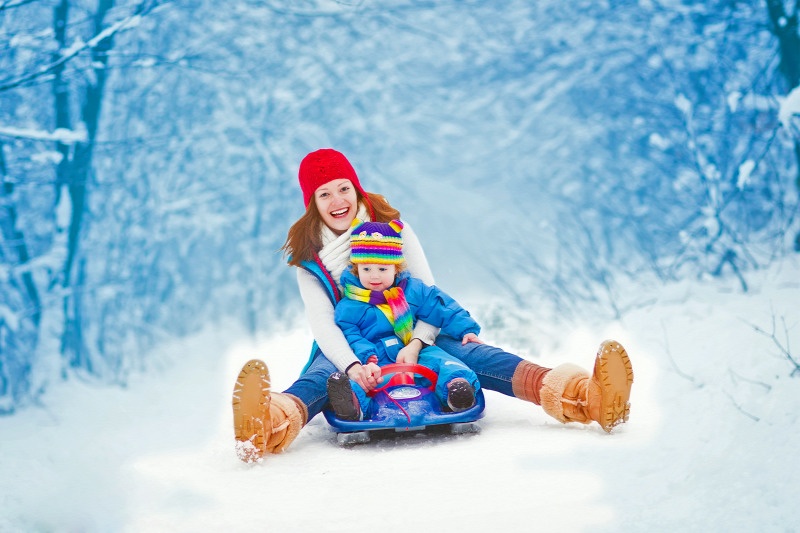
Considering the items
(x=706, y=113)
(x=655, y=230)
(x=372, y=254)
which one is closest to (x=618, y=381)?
(x=372, y=254)

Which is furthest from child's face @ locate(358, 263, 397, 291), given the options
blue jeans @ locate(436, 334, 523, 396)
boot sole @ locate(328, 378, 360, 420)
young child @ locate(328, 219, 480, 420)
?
boot sole @ locate(328, 378, 360, 420)

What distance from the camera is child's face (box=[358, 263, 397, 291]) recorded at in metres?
2.62

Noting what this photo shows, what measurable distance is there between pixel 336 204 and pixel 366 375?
74cm

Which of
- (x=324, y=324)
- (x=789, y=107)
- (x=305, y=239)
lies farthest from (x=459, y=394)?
(x=789, y=107)

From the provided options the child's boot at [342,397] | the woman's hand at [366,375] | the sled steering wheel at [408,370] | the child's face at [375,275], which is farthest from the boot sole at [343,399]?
the child's face at [375,275]

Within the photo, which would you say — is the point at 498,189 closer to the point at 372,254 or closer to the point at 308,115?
the point at 308,115

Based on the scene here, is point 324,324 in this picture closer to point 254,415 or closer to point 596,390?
point 254,415

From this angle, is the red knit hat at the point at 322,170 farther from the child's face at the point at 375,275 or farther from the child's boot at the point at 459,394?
the child's boot at the point at 459,394

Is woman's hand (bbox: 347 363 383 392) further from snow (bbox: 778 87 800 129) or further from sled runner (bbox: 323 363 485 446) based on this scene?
snow (bbox: 778 87 800 129)

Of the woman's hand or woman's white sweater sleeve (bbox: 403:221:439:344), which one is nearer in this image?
the woman's hand

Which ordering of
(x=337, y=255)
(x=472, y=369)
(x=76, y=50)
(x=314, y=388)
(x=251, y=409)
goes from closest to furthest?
(x=251, y=409) < (x=314, y=388) < (x=472, y=369) < (x=337, y=255) < (x=76, y=50)

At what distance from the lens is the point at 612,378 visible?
7.16 feet

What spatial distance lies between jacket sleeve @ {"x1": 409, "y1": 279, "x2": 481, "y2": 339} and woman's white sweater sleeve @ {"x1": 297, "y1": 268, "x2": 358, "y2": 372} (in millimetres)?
305

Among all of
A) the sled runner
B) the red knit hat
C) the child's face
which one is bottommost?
the sled runner
